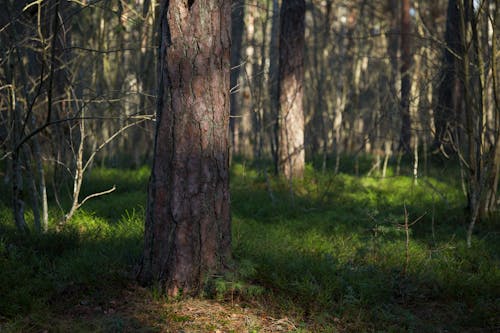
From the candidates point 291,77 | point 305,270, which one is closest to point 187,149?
point 305,270

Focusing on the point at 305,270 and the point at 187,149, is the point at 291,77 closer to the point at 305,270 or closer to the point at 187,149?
the point at 305,270

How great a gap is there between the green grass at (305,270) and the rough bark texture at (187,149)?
Result: 13.7 inches

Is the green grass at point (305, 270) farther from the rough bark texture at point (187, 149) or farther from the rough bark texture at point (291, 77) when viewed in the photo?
the rough bark texture at point (291, 77)

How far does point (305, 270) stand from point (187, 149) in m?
1.73

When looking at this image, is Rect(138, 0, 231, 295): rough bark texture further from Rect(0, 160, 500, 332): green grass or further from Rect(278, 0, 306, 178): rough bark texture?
Rect(278, 0, 306, 178): rough bark texture

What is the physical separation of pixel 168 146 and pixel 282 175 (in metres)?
4.95

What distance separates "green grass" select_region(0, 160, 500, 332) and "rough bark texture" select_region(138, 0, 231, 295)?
13.7 inches

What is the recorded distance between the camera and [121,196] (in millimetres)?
7707

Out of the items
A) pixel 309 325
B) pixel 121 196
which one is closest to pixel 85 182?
pixel 121 196

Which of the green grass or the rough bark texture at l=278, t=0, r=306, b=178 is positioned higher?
the rough bark texture at l=278, t=0, r=306, b=178

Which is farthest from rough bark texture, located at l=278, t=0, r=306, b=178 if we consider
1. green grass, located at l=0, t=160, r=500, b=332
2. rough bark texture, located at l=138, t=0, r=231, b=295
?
rough bark texture, located at l=138, t=0, r=231, b=295

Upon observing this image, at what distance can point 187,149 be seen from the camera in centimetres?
436

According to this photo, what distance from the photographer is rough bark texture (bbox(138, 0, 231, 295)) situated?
14.3 feet

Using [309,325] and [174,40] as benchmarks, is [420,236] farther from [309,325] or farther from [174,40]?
[174,40]
